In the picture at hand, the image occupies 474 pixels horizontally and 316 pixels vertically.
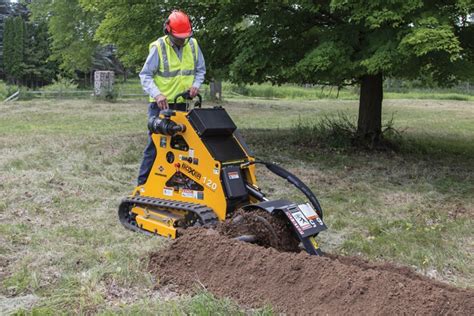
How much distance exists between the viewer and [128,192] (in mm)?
7496

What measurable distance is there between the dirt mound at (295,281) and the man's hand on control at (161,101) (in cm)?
152

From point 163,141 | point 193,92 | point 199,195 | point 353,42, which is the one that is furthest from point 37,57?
point 199,195

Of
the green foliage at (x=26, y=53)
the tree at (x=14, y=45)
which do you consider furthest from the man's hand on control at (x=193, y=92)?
the tree at (x=14, y=45)

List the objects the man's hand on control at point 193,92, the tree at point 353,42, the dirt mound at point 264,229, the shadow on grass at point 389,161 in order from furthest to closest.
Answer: the shadow on grass at point 389,161 < the tree at point 353,42 < the man's hand on control at point 193,92 < the dirt mound at point 264,229

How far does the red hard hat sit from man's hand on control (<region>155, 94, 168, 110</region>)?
62cm

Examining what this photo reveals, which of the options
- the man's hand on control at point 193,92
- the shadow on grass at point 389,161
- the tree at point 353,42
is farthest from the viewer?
the shadow on grass at point 389,161

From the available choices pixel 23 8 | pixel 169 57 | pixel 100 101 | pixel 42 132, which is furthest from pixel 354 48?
pixel 23 8

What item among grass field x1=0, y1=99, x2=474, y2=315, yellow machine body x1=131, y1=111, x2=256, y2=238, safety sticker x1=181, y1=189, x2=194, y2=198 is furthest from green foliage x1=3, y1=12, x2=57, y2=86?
safety sticker x1=181, y1=189, x2=194, y2=198

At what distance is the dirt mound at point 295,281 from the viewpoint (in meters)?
3.46

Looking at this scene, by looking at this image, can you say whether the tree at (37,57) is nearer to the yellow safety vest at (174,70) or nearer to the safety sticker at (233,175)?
the yellow safety vest at (174,70)

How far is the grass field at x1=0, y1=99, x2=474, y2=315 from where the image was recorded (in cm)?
406

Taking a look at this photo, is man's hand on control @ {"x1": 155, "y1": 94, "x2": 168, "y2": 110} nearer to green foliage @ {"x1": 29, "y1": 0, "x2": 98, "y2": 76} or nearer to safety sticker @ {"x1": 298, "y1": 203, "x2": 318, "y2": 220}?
safety sticker @ {"x1": 298, "y1": 203, "x2": 318, "y2": 220}

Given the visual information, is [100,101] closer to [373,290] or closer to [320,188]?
[320,188]

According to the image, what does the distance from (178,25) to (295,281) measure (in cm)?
286
